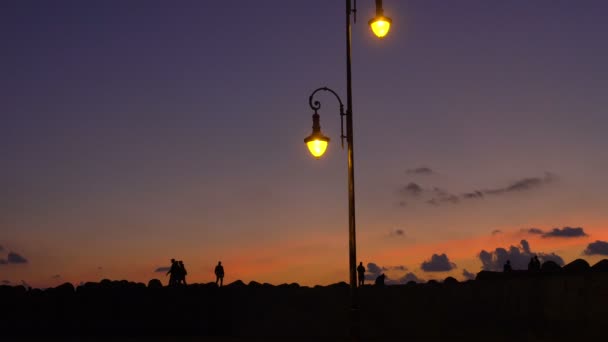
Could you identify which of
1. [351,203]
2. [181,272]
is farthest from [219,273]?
[351,203]

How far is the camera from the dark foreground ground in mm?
32562

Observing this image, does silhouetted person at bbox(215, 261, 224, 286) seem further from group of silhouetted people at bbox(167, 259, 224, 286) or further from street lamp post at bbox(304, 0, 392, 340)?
street lamp post at bbox(304, 0, 392, 340)

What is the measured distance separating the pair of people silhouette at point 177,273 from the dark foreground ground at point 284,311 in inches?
29.7

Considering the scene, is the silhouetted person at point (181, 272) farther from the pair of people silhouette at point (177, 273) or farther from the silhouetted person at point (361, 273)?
the silhouetted person at point (361, 273)

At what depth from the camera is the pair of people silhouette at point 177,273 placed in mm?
42281

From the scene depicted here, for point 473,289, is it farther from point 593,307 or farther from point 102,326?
point 102,326

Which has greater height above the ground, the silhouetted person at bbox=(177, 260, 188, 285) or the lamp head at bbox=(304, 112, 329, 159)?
the silhouetted person at bbox=(177, 260, 188, 285)

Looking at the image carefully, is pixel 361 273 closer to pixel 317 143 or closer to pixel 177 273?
pixel 177 273

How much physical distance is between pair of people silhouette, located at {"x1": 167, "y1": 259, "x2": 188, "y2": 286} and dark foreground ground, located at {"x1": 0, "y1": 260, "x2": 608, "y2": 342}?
0.75 m

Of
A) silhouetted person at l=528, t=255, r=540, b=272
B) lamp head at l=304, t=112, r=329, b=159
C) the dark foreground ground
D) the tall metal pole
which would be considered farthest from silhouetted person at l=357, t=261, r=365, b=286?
lamp head at l=304, t=112, r=329, b=159

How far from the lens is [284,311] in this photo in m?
40.8

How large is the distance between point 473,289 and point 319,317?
8229 mm

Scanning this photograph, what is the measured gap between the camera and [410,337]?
36.2m

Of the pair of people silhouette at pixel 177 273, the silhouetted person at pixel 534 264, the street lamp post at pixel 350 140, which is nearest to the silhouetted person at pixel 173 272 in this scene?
the pair of people silhouette at pixel 177 273
